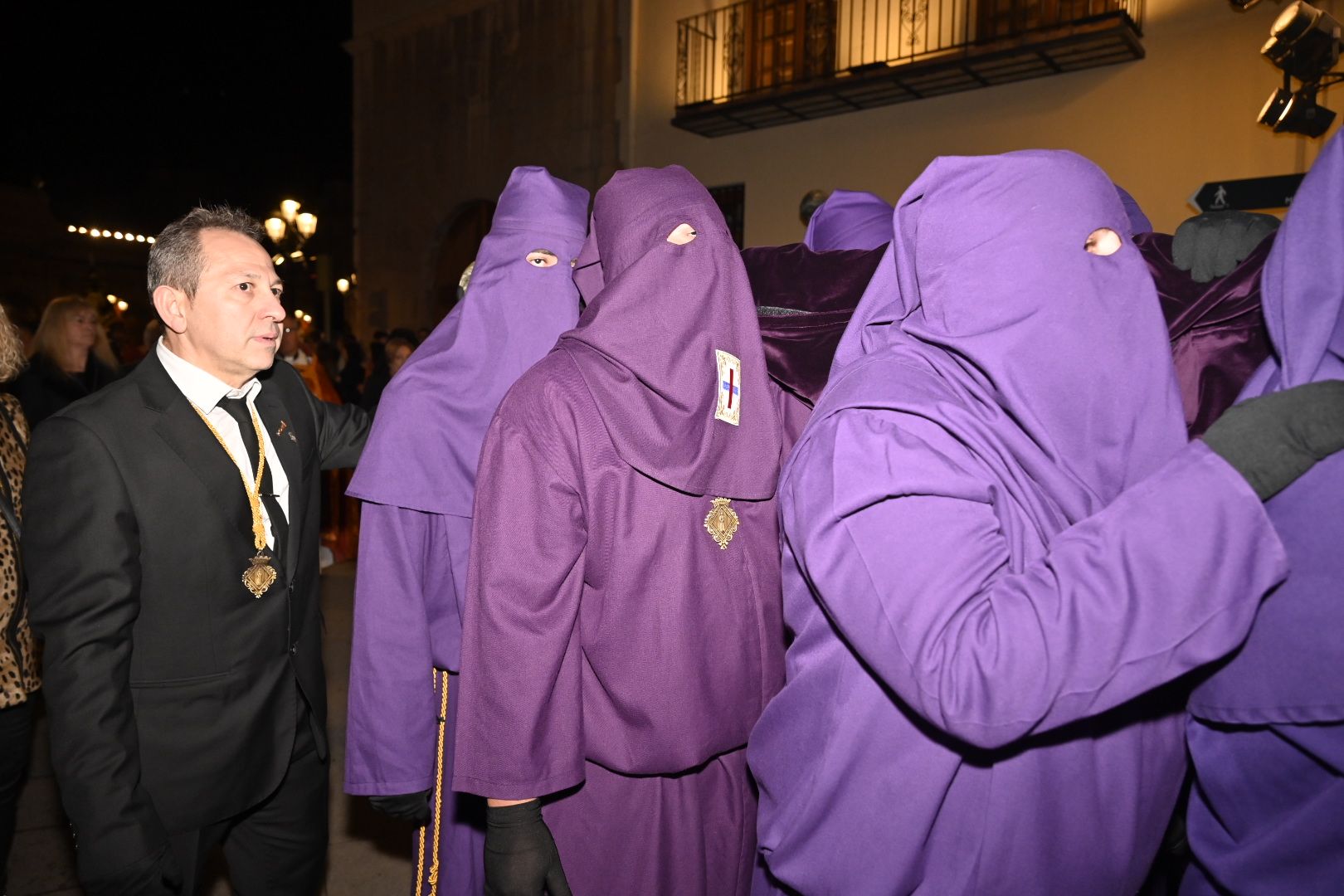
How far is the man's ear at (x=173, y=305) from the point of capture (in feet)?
7.06

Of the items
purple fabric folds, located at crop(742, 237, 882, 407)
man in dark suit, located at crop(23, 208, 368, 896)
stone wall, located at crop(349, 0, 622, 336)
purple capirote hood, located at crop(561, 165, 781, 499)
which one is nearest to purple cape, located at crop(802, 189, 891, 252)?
purple fabric folds, located at crop(742, 237, 882, 407)

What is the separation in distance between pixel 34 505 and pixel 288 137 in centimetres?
2091

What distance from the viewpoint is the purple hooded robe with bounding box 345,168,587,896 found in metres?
2.17

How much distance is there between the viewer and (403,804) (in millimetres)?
2182

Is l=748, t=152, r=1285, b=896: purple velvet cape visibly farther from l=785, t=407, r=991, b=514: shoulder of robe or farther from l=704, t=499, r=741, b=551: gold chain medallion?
l=704, t=499, r=741, b=551: gold chain medallion

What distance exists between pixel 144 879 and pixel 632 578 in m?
Answer: 1.22

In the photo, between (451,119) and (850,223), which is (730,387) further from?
(451,119)

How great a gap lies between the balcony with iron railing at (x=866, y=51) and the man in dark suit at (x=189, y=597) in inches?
303

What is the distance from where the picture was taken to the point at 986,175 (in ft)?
4.38

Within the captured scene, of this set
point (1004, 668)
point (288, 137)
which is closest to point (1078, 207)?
point (1004, 668)

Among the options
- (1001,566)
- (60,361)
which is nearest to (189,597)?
(1001,566)

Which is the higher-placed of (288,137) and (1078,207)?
(288,137)

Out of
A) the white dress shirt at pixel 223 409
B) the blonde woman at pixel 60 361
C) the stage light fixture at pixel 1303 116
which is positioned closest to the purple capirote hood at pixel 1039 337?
the white dress shirt at pixel 223 409

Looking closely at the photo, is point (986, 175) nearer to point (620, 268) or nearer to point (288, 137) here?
point (620, 268)
